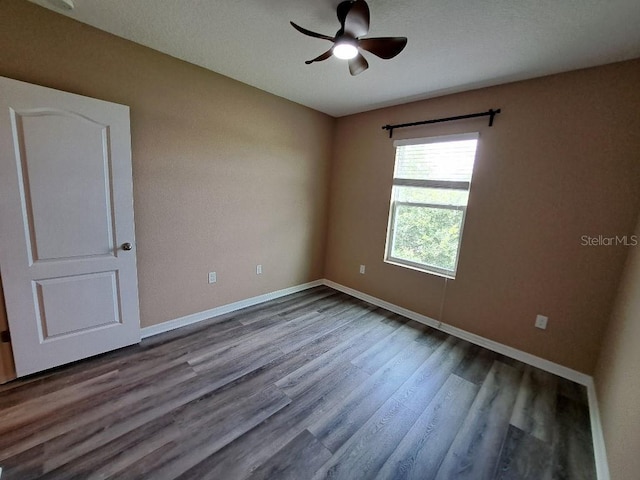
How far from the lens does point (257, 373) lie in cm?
211

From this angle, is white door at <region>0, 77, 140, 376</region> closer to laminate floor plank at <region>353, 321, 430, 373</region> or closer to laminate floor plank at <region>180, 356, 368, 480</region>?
laminate floor plank at <region>180, 356, 368, 480</region>

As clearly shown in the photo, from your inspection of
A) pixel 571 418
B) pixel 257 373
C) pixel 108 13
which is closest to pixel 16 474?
pixel 257 373

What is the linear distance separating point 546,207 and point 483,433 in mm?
1890

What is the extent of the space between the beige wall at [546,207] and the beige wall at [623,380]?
19 cm

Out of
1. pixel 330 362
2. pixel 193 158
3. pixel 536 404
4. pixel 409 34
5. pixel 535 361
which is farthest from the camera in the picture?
pixel 193 158

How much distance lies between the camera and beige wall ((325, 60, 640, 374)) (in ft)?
6.59

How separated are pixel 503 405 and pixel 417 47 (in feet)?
8.91

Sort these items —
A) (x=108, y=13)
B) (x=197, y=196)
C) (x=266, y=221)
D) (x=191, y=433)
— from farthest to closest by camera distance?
(x=266, y=221) < (x=197, y=196) < (x=108, y=13) < (x=191, y=433)

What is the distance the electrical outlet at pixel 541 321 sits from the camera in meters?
2.35

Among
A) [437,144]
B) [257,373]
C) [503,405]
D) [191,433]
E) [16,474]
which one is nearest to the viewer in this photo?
[16,474]

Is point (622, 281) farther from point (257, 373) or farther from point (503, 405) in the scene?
point (257, 373)

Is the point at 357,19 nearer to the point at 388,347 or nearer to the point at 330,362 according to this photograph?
the point at 330,362

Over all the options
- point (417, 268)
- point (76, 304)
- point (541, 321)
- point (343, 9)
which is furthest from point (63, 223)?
point (541, 321)

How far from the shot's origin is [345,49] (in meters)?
1.67
